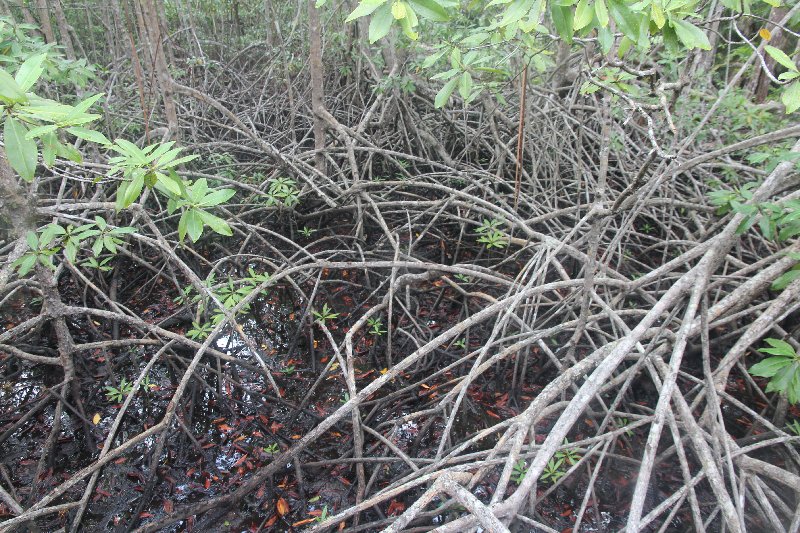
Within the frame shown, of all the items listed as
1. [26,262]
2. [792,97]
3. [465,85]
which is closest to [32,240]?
[26,262]

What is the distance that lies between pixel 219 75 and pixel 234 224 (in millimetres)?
3097

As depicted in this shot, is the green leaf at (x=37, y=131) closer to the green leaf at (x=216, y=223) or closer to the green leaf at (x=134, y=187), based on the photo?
the green leaf at (x=134, y=187)

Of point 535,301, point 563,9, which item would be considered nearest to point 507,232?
point 535,301

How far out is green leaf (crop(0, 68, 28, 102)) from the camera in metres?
0.96

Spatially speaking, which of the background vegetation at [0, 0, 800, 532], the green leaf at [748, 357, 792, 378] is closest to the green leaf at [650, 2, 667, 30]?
the background vegetation at [0, 0, 800, 532]

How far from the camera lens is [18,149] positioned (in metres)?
1.03

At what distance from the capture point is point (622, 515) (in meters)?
1.88

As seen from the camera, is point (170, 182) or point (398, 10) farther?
point (170, 182)

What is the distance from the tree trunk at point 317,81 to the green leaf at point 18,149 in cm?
239

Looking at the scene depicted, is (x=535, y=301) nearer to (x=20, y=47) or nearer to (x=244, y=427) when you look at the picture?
(x=244, y=427)

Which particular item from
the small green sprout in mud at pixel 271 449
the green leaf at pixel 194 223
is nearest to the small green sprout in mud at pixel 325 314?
the small green sprout in mud at pixel 271 449

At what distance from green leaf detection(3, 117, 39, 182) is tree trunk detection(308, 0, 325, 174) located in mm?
2388

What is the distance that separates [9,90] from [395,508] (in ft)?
5.77

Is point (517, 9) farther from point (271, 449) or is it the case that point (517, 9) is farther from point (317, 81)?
point (317, 81)
